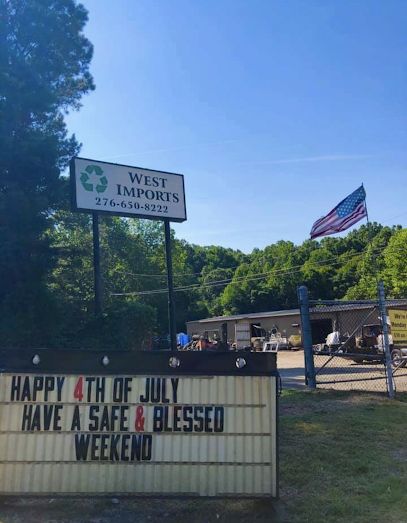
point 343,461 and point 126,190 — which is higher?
point 126,190

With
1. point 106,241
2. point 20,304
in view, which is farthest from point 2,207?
point 106,241

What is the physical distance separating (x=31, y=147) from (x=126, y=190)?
2.24m

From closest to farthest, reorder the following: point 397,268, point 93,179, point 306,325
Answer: point 306,325 → point 93,179 → point 397,268

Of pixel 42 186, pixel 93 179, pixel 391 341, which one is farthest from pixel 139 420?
pixel 391 341

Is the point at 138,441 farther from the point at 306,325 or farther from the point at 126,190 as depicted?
the point at 126,190

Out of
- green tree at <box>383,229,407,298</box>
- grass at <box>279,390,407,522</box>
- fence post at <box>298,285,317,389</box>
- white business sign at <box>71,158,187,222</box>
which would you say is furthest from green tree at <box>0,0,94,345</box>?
green tree at <box>383,229,407,298</box>

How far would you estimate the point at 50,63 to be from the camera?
13.1 metres

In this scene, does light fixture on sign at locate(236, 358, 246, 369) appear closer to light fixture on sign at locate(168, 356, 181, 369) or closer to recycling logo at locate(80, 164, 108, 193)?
light fixture on sign at locate(168, 356, 181, 369)

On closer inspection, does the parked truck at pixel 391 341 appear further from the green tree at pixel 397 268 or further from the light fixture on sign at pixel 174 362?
the green tree at pixel 397 268

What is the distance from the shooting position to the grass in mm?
4406

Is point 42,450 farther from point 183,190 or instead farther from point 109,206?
point 183,190

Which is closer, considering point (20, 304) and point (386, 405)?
point (386, 405)

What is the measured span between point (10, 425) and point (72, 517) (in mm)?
926

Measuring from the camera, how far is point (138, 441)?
14.1ft
